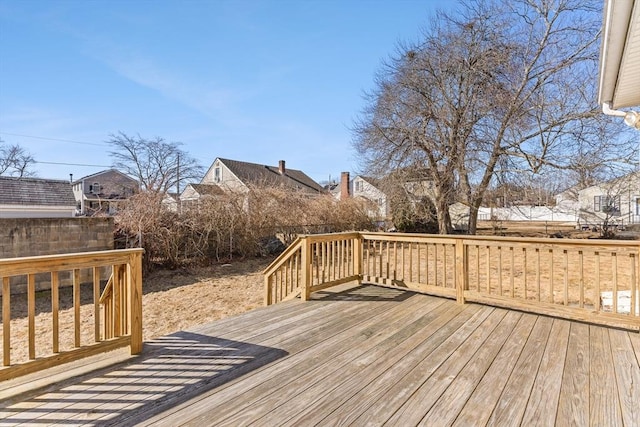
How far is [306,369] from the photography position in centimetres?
256

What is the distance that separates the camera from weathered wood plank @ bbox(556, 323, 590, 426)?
6.30ft

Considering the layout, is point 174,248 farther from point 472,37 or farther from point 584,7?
point 584,7

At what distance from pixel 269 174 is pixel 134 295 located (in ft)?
82.2

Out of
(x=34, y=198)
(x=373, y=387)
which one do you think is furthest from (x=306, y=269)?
(x=34, y=198)

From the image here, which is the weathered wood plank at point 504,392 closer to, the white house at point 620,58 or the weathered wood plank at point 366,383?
the weathered wood plank at point 366,383

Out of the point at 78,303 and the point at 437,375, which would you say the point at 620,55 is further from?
the point at 78,303

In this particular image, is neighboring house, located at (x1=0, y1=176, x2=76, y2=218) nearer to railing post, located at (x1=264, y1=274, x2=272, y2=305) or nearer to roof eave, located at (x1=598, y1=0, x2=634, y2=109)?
railing post, located at (x1=264, y1=274, x2=272, y2=305)

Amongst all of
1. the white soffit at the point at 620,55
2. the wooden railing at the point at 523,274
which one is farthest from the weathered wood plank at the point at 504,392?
the white soffit at the point at 620,55

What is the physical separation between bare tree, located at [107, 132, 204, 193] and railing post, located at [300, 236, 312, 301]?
20.0 metres

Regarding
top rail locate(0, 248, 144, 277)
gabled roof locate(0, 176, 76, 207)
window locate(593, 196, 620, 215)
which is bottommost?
top rail locate(0, 248, 144, 277)

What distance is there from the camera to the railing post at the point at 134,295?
2.71 metres

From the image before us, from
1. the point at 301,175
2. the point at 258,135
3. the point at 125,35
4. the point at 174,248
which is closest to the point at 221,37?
the point at 125,35

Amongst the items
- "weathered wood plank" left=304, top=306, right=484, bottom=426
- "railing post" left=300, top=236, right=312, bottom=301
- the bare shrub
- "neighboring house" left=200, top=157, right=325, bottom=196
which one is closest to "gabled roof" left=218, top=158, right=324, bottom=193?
"neighboring house" left=200, top=157, right=325, bottom=196

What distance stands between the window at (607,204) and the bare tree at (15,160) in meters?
40.2
